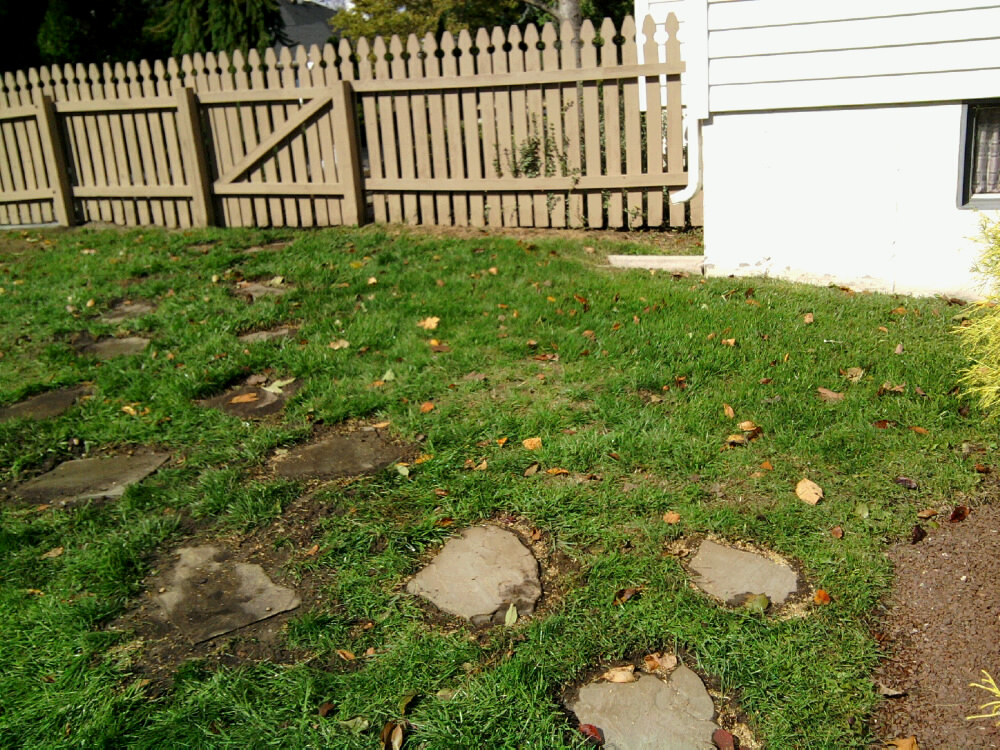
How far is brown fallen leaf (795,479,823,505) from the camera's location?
148 inches

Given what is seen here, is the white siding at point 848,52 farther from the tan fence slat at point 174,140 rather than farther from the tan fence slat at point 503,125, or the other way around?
the tan fence slat at point 174,140

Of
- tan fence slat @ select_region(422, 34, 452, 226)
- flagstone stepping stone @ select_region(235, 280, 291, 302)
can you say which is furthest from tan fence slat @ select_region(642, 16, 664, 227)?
flagstone stepping stone @ select_region(235, 280, 291, 302)

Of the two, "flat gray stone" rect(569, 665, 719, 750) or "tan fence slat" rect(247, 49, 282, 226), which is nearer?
"flat gray stone" rect(569, 665, 719, 750)

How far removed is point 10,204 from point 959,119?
31.6 feet

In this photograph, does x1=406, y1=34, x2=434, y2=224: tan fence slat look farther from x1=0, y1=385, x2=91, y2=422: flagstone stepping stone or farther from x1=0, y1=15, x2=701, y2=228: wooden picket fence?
x1=0, y1=385, x2=91, y2=422: flagstone stepping stone

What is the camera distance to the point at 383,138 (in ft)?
28.6

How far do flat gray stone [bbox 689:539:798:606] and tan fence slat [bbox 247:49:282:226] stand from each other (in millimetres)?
6823

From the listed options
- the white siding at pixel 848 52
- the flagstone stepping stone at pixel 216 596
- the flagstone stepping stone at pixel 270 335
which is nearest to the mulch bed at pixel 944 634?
the flagstone stepping stone at pixel 216 596

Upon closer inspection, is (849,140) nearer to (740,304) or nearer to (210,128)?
(740,304)

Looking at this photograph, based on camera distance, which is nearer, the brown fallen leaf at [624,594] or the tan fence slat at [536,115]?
the brown fallen leaf at [624,594]

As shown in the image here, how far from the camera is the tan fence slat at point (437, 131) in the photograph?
Result: 838 centimetres

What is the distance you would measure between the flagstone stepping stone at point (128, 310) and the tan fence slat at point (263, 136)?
262cm

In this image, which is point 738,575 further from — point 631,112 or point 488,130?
point 488,130

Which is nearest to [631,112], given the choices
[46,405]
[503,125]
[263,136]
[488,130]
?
[503,125]
